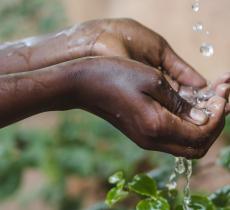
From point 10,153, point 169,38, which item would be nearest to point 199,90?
point 10,153

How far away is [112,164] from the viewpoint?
3529 millimetres

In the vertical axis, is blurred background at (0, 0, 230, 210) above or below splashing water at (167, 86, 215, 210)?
below

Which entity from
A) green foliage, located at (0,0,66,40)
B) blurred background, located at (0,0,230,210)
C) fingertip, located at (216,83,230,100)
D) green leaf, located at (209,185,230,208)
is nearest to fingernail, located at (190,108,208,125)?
fingertip, located at (216,83,230,100)

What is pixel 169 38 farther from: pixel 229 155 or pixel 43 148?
pixel 229 155

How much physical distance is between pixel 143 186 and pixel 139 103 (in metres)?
0.22

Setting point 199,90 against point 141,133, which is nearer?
point 141,133

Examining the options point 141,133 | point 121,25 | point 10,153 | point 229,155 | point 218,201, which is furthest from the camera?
point 10,153

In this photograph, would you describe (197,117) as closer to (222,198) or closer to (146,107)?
(146,107)

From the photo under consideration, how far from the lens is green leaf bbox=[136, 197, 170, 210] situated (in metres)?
1.24

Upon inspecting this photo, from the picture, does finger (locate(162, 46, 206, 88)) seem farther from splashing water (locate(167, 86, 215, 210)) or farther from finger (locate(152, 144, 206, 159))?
finger (locate(152, 144, 206, 159))

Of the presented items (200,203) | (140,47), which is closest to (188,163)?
(200,203)

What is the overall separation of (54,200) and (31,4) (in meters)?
1.34

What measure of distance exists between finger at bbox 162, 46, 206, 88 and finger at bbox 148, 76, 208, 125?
34 centimetres

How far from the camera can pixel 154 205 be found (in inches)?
49.0
